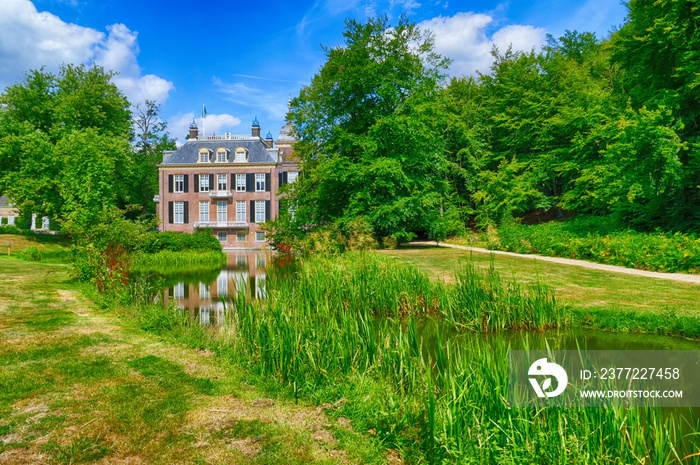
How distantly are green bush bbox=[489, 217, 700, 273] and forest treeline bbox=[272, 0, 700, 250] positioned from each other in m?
1.25

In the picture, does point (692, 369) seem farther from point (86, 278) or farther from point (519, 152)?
point (519, 152)

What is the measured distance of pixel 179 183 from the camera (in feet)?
111

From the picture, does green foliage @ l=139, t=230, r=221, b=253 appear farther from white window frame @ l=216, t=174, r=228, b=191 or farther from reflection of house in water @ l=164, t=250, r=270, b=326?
white window frame @ l=216, t=174, r=228, b=191

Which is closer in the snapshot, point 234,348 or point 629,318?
point 234,348

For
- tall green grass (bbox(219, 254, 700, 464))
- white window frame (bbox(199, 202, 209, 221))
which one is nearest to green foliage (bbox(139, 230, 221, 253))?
white window frame (bbox(199, 202, 209, 221))

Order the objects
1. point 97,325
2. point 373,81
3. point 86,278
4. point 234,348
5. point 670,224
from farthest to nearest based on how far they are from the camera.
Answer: point 373,81 < point 670,224 < point 86,278 < point 97,325 < point 234,348

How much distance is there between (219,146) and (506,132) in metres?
24.5

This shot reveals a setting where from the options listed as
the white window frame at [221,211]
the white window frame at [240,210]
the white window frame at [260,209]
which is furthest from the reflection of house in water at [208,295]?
the white window frame at [221,211]

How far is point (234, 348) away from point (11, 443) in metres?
2.32

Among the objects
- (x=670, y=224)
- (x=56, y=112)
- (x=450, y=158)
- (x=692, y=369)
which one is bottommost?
(x=692, y=369)

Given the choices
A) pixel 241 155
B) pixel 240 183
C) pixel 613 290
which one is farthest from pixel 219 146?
pixel 613 290

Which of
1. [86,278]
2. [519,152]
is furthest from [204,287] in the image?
[519,152]

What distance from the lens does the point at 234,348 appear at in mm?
4656

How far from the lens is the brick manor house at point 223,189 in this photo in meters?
33.5
